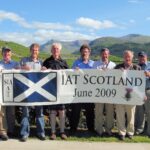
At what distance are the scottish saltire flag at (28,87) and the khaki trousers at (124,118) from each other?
1598 mm

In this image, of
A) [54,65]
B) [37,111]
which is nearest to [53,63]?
[54,65]

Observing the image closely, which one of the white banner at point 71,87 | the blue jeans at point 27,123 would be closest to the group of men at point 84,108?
the blue jeans at point 27,123

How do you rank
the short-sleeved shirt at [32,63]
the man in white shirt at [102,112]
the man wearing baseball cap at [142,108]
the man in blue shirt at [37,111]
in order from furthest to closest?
the man wearing baseball cap at [142,108] < the man in white shirt at [102,112] < the short-sleeved shirt at [32,63] < the man in blue shirt at [37,111]

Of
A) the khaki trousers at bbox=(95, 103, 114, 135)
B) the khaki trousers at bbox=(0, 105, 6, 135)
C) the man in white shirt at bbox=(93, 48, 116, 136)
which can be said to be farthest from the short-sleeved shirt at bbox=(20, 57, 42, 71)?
the khaki trousers at bbox=(95, 103, 114, 135)

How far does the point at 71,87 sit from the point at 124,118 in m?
1.51

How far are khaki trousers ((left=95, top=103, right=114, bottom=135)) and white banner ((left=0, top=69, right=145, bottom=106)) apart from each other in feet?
0.58

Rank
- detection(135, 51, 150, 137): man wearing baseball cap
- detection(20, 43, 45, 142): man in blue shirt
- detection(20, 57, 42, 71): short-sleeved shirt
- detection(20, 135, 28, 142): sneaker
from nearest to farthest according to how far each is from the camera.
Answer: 1. detection(20, 135, 28, 142): sneaker
2. detection(20, 43, 45, 142): man in blue shirt
3. detection(20, 57, 42, 71): short-sleeved shirt
4. detection(135, 51, 150, 137): man wearing baseball cap

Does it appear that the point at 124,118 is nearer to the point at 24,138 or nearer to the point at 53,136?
the point at 53,136

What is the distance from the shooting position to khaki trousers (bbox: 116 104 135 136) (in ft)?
34.2

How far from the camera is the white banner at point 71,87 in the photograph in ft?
34.1

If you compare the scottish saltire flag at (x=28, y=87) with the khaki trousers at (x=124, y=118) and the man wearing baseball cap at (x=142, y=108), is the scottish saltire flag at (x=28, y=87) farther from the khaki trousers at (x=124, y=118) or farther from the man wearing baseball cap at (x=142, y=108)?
the man wearing baseball cap at (x=142, y=108)

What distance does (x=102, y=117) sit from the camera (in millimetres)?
10633

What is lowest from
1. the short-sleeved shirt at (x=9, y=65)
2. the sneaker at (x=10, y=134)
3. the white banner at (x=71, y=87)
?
the sneaker at (x=10, y=134)

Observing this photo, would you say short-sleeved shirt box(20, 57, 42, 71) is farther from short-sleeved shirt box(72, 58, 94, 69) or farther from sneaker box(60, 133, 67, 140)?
sneaker box(60, 133, 67, 140)
